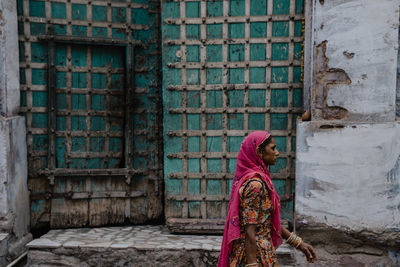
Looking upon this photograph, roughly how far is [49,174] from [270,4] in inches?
123

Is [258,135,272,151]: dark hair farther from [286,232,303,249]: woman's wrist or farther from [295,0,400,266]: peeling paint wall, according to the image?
[295,0,400,266]: peeling paint wall

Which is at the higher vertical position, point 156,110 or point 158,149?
point 156,110

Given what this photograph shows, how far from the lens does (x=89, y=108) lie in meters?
5.10

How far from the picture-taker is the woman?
2758 mm

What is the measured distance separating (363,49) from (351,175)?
3.95 ft

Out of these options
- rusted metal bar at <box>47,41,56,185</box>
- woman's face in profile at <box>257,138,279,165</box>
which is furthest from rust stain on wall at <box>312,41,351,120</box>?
rusted metal bar at <box>47,41,56,185</box>

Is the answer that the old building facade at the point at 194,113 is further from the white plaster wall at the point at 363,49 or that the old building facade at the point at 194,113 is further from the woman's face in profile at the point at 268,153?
the woman's face in profile at the point at 268,153

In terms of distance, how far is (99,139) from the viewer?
5.13m

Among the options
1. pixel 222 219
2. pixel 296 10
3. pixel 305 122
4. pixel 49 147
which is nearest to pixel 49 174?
pixel 49 147

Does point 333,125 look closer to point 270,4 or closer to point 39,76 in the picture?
point 270,4

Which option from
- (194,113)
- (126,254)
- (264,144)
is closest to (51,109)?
(194,113)

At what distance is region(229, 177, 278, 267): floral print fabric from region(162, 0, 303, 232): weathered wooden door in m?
1.99

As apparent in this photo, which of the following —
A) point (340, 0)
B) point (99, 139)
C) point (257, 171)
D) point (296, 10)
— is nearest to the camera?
point (257, 171)

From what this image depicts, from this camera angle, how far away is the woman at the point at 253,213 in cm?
276
